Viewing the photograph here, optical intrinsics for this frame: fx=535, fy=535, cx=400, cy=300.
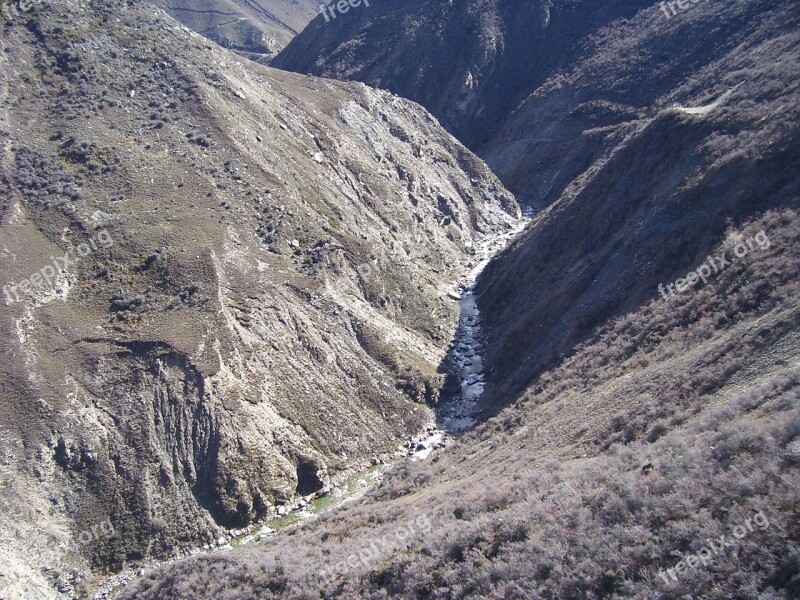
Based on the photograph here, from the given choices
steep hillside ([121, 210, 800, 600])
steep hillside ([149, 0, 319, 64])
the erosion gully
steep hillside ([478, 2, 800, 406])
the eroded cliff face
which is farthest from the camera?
steep hillside ([149, 0, 319, 64])

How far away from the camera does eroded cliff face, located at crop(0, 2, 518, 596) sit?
2638cm

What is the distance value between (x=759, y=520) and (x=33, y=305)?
33.3 m

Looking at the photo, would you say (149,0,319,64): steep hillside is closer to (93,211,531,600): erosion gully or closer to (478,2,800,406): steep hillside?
(478,2,800,406): steep hillside

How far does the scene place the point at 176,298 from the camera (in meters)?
31.7

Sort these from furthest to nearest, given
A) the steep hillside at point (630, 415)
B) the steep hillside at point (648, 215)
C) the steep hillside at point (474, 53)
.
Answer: the steep hillside at point (474, 53) → the steep hillside at point (648, 215) → the steep hillside at point (630, 415)

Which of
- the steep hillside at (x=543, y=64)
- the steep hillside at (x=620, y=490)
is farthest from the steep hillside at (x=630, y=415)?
the steep hillside at (x=543, y=64)

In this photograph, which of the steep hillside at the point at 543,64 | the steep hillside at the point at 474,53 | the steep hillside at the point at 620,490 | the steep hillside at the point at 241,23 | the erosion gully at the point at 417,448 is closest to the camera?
the steep hillside at the point at 620,490

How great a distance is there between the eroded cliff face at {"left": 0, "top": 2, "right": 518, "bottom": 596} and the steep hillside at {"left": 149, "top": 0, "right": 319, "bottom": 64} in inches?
4068

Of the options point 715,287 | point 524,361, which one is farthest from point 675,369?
point 524,361

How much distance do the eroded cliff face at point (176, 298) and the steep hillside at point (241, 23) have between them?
103 metres

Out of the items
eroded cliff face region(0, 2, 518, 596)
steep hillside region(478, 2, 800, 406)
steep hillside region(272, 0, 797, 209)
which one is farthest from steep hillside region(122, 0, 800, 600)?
steep hillside region(272, 0, 797, 209)

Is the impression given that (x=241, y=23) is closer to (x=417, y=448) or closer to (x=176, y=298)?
(x=176, y=298)

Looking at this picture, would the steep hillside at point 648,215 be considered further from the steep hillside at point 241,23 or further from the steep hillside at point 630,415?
the steep hillside at point 241,23

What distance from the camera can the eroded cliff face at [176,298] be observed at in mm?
26375
